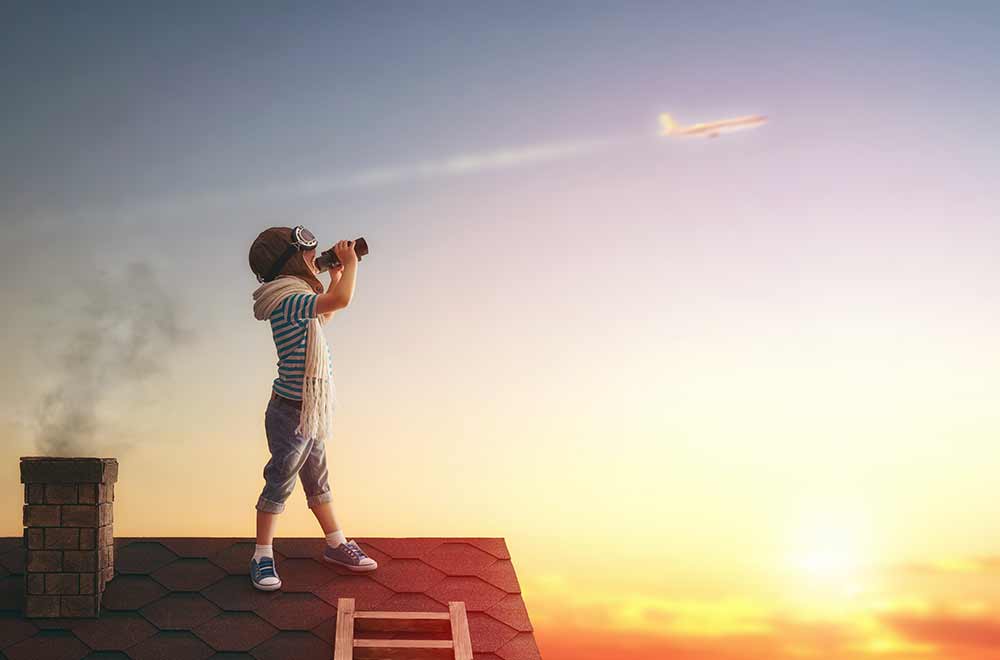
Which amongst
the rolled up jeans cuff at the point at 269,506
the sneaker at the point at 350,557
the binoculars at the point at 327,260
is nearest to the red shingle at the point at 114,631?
the rolled up jeans cuff at the point at 269,506

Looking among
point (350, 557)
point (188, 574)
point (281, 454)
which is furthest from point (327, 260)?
point (188, 574)

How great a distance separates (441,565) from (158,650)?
1739 millimetres

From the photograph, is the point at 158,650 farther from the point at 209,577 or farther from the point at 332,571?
the point at 332,571

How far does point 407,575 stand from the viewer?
246 inches

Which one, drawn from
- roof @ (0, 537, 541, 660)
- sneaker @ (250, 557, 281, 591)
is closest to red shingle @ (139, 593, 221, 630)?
roof @ (0, 537, 541, 660)

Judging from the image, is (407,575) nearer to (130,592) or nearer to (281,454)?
(281,454)

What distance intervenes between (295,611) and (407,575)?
2.47ft

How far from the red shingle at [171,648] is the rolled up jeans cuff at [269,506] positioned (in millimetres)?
781

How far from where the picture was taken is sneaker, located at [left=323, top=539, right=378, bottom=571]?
6.23 meters

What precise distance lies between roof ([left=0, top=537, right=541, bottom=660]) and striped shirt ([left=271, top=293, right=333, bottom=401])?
1136 mm

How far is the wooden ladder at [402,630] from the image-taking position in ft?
17.6

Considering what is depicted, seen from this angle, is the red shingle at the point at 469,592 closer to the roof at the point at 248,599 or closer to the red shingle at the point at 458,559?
the roof at the point at 248,599

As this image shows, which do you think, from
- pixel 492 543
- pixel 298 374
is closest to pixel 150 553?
pixel 298 374

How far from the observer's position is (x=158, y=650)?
17.8 feet
